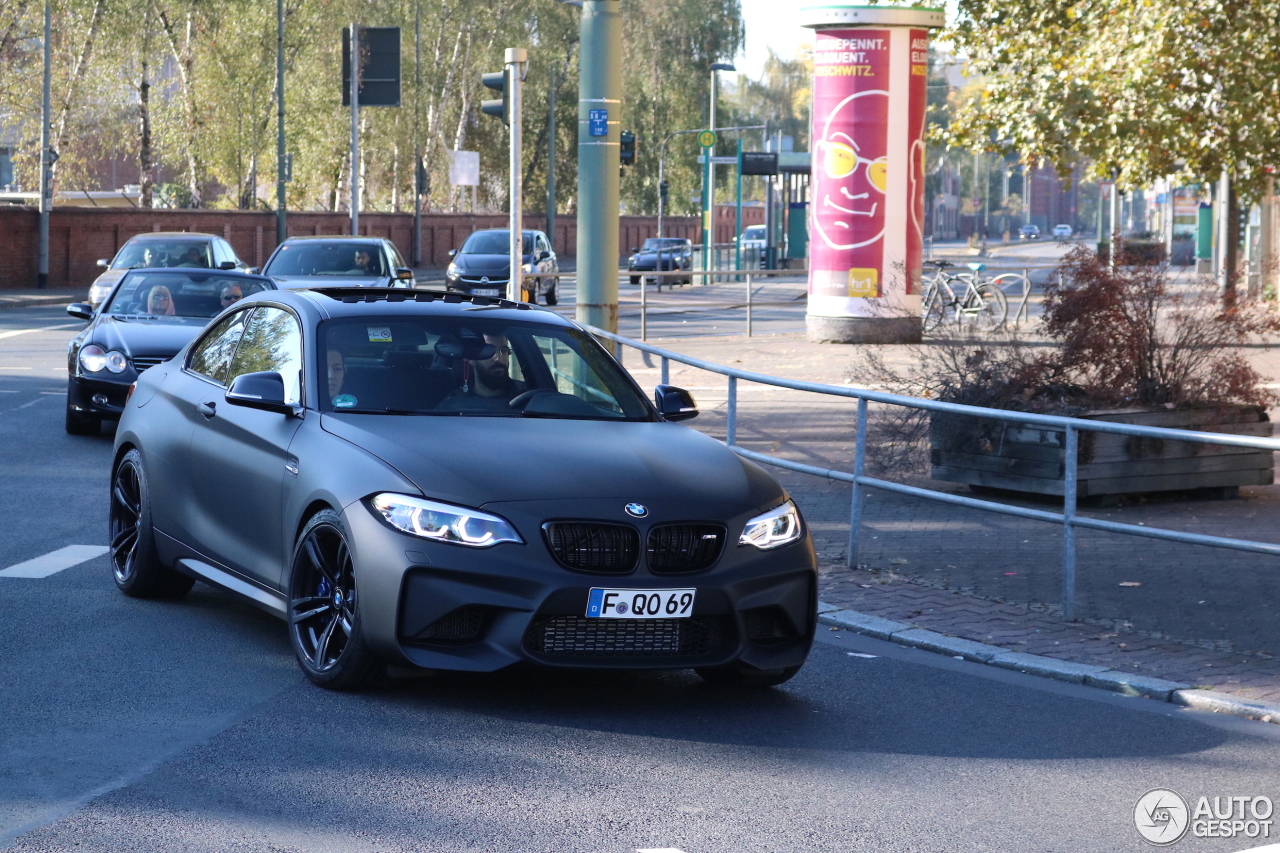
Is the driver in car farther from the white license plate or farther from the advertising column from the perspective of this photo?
the advertising column

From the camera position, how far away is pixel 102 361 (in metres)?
13.8

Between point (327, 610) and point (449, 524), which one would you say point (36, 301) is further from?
point (449, 524)

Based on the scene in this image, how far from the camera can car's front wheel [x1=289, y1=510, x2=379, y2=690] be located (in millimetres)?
5902

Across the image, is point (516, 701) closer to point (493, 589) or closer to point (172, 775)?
point (493, 589)

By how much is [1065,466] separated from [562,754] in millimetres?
3406

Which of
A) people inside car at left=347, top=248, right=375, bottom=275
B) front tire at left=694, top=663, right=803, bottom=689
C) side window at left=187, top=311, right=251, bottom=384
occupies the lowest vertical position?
front tire at left=694, top=663, right=803, bottom=689

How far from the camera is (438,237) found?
63844mm

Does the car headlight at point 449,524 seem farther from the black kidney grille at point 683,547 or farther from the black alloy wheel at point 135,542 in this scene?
the black alloy wheel at point 135,542

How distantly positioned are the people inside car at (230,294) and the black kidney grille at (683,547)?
397 inches

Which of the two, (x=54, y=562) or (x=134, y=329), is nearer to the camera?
(x=54, y=562)

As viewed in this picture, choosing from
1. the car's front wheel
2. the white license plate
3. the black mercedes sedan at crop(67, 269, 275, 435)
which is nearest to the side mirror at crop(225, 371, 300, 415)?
the car's front wheel

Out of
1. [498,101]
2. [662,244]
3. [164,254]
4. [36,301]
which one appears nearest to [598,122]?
[498,101]

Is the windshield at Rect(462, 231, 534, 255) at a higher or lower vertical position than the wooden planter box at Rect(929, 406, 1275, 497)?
higher

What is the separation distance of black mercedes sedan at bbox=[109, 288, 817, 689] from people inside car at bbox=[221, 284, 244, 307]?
306 inches
